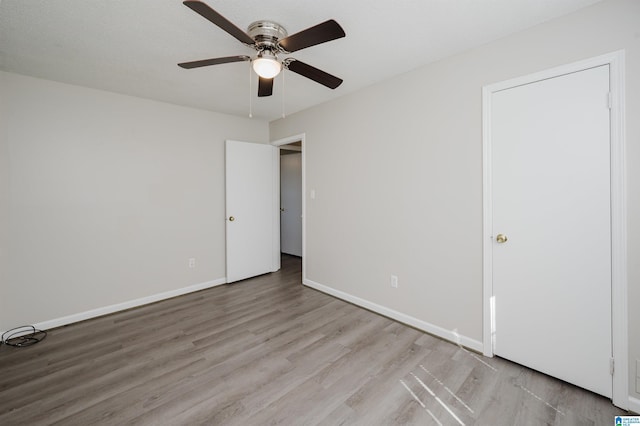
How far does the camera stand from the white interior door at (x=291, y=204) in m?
5.82

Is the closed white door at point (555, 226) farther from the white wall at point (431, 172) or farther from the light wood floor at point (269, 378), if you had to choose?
the light wood floor at point (269, 378)

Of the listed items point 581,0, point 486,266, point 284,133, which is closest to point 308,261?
point 284,133

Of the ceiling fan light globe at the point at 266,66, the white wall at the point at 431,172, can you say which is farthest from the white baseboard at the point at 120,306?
the ceiling fan light globe at the point at 266,66

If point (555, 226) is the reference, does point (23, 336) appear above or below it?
below

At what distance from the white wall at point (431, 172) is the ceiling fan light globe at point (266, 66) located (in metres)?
1.44

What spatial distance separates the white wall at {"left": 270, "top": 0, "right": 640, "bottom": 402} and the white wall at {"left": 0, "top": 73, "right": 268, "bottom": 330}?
1.75m

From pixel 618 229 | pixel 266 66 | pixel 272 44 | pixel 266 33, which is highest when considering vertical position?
pixel 266 33

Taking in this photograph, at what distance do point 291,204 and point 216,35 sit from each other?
4.14 m

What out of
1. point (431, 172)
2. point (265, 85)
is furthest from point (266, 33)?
point (431, 172)

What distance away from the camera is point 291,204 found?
6.00m

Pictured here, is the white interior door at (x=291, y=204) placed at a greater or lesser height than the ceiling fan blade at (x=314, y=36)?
lesser

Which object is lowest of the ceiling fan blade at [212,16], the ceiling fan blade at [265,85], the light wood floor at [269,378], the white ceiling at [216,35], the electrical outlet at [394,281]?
the light wood floor at [269,378]

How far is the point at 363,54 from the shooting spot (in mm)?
2314

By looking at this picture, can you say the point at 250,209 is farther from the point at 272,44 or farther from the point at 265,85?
the point at 272,44
